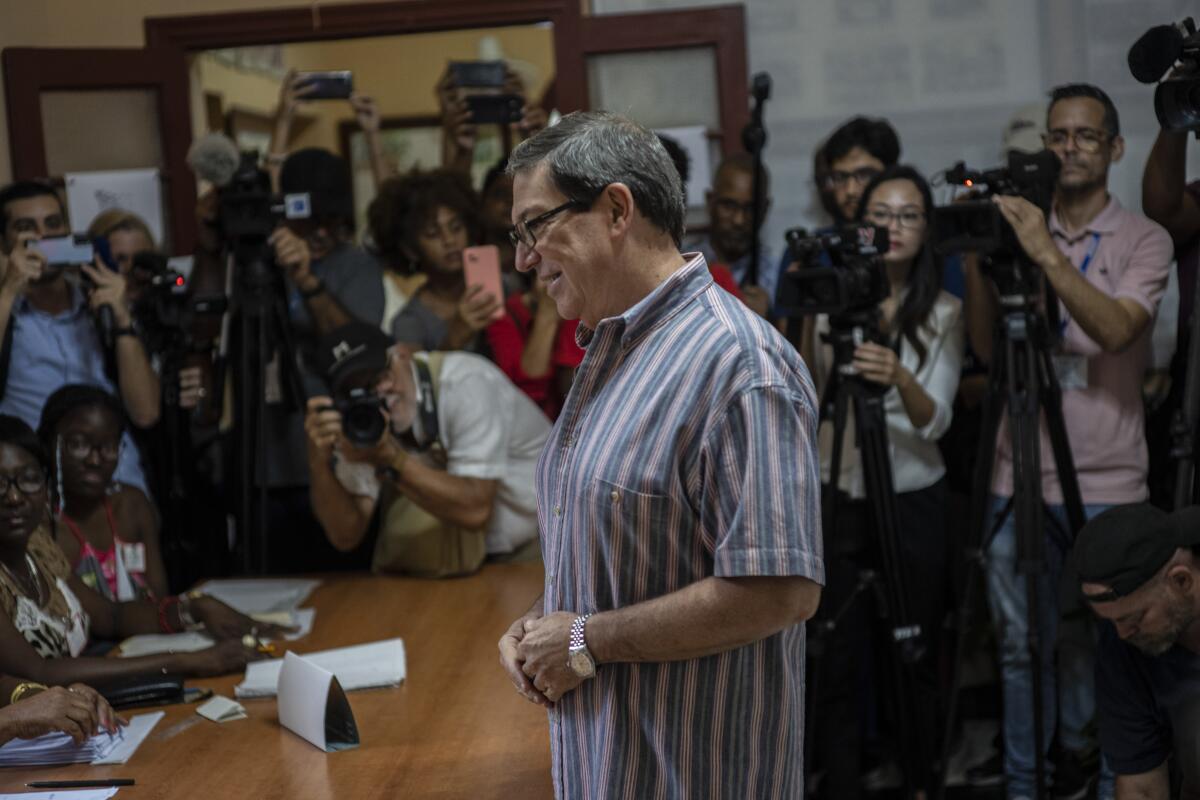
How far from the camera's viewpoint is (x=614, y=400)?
58.3 inches

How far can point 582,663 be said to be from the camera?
145 centimetres

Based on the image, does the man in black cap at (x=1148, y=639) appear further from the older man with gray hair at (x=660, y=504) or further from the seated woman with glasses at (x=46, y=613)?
the seated woman with glasses at (x=46, y=613)

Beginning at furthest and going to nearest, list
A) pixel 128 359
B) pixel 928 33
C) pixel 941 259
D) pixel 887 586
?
pixel 928 33 < pixel 128 359 < pixel 941 259 < pixel 887 586

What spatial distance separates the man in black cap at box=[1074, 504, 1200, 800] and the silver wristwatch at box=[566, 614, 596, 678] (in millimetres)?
1204

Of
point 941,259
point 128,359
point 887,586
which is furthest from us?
point 128,359

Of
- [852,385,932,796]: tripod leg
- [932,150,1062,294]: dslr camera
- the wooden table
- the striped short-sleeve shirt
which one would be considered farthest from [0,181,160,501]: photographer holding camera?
the striped short-sleeve shirt

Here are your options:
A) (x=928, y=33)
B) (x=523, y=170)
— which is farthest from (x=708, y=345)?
(x=928, y=33)

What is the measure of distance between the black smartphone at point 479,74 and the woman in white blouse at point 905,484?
1.34m

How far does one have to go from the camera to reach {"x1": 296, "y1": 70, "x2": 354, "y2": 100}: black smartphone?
4.02m

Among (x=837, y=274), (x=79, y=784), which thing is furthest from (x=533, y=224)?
(x=837, y=274)

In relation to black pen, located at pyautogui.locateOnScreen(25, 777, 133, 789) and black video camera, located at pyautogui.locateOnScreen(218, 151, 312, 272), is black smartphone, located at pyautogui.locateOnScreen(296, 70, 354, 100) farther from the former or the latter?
black pen, located at pyautogui.locateOnScreen(25, 777, 133, 789)

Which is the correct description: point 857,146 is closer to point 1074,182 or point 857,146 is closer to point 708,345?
point 1074,182

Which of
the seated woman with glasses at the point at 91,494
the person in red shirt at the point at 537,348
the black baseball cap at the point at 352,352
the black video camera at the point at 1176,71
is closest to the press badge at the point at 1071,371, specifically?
the black video camera at the point at 1176,71

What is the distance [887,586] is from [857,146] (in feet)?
3.91
